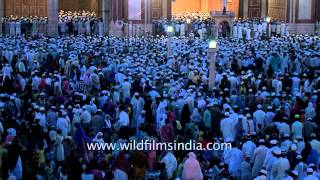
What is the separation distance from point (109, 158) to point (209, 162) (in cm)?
190

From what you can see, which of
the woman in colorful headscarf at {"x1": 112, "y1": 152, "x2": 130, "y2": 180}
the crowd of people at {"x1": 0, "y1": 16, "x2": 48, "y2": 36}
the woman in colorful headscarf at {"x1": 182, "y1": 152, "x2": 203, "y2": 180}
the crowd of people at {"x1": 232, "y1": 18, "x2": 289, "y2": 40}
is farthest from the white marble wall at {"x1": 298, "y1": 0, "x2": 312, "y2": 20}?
the woman in colorful headscarf at {"x1": 112, "y1": 152, "x2": 130, "y2": 180}

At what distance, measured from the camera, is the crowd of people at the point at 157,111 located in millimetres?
12383

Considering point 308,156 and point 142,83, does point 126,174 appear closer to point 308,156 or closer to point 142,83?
point 308,156

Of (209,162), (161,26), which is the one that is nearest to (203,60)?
(209,162)

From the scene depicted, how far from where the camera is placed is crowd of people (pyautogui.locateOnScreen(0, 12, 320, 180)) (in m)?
12.4

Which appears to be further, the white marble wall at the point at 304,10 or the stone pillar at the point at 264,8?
the stone pillar at the point at 264,8

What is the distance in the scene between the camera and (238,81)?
19.4 metres

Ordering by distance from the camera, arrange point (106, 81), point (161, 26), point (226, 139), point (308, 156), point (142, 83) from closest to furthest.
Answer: point (308, 156)
point (226, 139)
point (142, 83)
point (106, 81)
point (161, 26)

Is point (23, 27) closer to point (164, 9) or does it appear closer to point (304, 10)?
point (164, 9)

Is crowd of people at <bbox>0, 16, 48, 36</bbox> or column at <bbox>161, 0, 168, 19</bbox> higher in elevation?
column at <bbox>161, 0, 168, 19</bbox>

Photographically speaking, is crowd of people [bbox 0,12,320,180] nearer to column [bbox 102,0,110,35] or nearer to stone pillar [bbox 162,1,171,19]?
column [bbox 102,0,110,35]

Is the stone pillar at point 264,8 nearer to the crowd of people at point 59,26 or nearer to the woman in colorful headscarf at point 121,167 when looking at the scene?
→ the crowd of people at point 59,26

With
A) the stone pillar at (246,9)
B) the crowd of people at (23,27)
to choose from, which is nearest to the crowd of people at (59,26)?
the crowd of people at (23,27)

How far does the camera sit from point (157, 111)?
1603 cm
